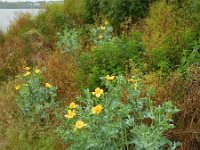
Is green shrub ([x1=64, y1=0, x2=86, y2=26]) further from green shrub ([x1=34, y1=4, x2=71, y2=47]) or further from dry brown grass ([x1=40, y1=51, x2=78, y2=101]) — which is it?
dry brown grass ([x1=40, y1=51, x2=78, y2=101])

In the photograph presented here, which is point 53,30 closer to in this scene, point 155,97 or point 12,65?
point 12,65

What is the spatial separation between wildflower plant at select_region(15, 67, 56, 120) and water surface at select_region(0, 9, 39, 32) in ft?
14.9

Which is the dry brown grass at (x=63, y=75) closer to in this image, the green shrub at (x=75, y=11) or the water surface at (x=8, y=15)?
the green shrub at (x=75, y=11)

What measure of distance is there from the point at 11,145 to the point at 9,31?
481 cm

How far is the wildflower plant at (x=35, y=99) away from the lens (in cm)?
493

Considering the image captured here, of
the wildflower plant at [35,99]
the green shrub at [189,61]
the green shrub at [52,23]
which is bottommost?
the wildflower plant at [35,99]

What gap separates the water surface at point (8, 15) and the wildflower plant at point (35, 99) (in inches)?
179

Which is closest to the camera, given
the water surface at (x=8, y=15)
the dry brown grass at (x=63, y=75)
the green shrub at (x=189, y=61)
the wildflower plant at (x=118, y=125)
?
the wildflower plant at (x=118, y=125)

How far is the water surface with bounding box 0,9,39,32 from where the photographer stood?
31.2 feet

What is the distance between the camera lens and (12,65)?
7.23 m

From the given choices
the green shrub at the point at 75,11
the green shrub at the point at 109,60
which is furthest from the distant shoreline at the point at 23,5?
the green shrub at the point at 109,60

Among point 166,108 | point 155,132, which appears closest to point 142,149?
point 155,132

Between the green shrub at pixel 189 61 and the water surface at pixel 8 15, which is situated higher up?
the green shrub at pixel 189 61

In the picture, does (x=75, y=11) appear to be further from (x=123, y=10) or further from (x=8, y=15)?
(x=8, y=15)
